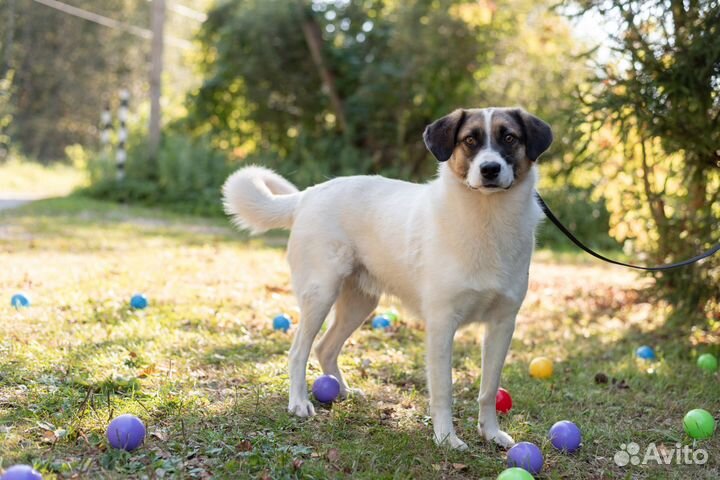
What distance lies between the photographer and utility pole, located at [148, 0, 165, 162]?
1526 centimetres

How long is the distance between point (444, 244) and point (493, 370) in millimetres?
709

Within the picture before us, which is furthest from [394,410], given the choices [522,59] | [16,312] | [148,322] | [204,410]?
[522,59]

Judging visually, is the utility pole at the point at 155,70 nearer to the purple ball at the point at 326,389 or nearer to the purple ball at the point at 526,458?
the purple ball at the point at 326,389

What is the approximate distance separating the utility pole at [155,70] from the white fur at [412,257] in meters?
11.5

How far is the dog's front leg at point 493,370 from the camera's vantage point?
3.66 metres

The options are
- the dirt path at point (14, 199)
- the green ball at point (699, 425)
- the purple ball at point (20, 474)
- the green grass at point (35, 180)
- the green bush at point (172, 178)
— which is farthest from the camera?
the green grass at point (35, 180)

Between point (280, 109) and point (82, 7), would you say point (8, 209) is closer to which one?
point (280, 109)

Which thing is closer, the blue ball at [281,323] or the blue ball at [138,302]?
the blue ball at [281,323]

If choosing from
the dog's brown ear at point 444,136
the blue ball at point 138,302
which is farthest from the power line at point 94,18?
the dog's brown ear at point 444,136

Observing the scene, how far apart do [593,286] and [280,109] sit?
9.18 metres

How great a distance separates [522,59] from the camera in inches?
576

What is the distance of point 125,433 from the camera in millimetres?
3105

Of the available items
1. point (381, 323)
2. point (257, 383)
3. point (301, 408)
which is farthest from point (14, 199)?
point (301, 408)

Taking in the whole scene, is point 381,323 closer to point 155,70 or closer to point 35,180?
point 155,70
